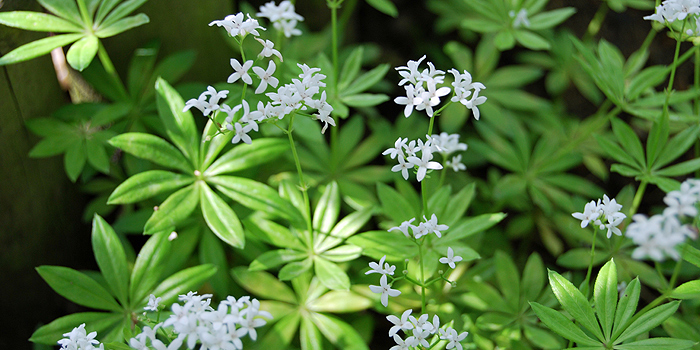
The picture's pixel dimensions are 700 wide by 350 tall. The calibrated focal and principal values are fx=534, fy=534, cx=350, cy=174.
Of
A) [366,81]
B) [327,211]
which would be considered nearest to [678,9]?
[366,81]

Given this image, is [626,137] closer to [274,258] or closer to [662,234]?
[662,234]

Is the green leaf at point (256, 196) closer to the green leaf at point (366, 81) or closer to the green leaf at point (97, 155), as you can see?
the green leaf at point (97, 155)

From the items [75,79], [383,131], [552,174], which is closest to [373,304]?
[383,131]

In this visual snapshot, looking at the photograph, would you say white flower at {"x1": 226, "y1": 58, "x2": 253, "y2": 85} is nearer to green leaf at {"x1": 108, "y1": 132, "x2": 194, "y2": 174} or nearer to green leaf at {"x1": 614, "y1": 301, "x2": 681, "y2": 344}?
green leaf at {"x1": 108, "y1": 132, "x2": 194, "y2": 174}

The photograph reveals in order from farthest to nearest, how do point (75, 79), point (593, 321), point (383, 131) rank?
1. point (383, 131)
2. point (75, 79)
3. point (593, 321)

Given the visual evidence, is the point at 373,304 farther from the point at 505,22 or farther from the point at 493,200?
the point at 505,22

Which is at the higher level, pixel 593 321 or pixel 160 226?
pixel 593 321
